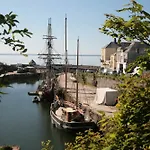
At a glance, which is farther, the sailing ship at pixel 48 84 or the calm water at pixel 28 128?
the sailing ship at pixel 48 84

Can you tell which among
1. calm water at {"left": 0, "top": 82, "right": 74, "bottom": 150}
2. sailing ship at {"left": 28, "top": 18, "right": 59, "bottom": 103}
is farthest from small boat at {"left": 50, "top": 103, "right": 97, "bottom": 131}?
sailing ship at {"left": 28, "top": 18, "right": 59, "bottom": 103}

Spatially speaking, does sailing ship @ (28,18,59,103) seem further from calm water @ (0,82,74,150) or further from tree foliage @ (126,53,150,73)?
tree foliage @ (126,53,150,73)

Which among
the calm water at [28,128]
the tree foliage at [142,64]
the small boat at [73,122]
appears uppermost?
the tree foliage at [142,64]

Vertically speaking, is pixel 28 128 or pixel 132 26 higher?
pixel 132 26

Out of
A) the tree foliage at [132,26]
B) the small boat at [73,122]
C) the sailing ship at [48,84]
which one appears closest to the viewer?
the tree foliage at [132,26]

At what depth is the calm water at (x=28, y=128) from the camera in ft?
55.4

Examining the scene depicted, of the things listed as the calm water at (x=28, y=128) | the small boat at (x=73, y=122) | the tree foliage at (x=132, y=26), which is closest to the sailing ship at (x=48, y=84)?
the calm water at (x=28, y=128)

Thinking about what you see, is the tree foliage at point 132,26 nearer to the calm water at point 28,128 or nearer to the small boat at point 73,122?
the calm water at point 28,128

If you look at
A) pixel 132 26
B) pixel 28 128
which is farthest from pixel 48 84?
pixel 132 26

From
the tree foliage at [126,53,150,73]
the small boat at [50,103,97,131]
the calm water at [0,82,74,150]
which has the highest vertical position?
the tree foliage at [126,53,150,73]

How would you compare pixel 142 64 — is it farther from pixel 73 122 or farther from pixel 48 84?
pixel 48 84

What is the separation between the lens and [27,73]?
69.9 meters

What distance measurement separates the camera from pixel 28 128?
20125mm

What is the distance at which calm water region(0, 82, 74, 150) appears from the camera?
16.9 meters
